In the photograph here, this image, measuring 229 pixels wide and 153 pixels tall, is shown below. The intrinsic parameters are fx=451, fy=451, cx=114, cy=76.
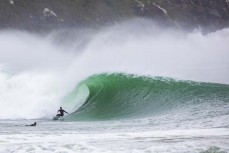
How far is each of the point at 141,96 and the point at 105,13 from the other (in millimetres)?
75983

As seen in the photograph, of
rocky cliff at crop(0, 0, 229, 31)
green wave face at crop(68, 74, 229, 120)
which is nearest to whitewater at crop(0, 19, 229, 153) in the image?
green wave face at crop(68, 74, 229, 120)

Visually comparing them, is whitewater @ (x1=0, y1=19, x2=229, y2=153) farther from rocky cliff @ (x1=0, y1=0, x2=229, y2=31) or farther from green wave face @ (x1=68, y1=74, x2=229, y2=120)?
rocky cliff @ (x1=0, y1=0, x2=229, y2=31)

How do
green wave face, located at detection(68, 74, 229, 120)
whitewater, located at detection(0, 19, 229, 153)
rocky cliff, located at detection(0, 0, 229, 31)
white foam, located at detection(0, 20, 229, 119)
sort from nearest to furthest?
whitewater, located at detection(0, 19, 229, 153) < green wave face, located at detection(68, 74, 229, 120) < white foam, located at detection(0, 20, 229, 119) < rocky cliff, located at detection(0, 0, 229, 31)

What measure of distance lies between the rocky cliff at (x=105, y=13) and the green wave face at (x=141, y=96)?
5774 centimetres

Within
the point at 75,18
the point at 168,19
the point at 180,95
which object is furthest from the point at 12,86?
the point at 168,19

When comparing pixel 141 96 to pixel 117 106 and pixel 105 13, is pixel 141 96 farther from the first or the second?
pixel 105 13

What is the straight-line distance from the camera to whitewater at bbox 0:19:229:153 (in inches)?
426

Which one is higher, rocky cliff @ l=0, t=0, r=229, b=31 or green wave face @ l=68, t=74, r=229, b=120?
rocky cliff @ l=0, t=0, r=229, b=31

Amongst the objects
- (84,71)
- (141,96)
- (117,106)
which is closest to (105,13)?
(84,71)

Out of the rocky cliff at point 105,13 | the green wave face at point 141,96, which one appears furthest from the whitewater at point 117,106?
the rocky cliff at point 105,13

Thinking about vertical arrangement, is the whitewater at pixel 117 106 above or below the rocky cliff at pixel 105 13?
below

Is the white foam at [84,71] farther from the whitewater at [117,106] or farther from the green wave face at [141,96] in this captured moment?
the green wave face at [141,96]

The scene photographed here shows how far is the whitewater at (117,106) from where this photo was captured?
426 inches

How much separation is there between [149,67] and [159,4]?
263 feet
